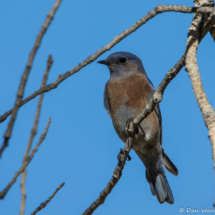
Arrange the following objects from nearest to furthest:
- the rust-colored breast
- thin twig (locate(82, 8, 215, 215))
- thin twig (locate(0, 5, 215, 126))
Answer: thin twig (locate(0, 5, 215, 126))
thin twig (locate(82, 8, 215, 215))
the rust-colored breast

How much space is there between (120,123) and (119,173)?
2.28 m

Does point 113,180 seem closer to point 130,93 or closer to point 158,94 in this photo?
point 158,94

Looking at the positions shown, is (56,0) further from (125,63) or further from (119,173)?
(125,63)

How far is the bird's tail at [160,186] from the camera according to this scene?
9055 millimetres

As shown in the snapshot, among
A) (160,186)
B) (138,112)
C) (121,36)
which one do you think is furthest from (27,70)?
(160,186)

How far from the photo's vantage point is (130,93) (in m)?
8.18

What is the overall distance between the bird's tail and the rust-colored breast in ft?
7.10

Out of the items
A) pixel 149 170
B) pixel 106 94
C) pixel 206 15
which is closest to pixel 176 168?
pixel 149 170

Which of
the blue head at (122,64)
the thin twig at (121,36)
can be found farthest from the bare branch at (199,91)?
the blue head at (122,64)

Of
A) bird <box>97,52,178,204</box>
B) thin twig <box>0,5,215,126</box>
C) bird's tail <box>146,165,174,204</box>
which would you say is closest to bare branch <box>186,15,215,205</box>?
thin twig <box>0,5,215,126</box>

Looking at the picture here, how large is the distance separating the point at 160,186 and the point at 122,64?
342 cm

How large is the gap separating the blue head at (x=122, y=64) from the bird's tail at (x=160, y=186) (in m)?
2.75

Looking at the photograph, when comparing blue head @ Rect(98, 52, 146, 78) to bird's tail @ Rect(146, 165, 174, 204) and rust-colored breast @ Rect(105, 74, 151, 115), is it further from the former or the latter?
bird's tail @ Rect(146, 165, 174, 204)

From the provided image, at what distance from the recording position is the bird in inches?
321
